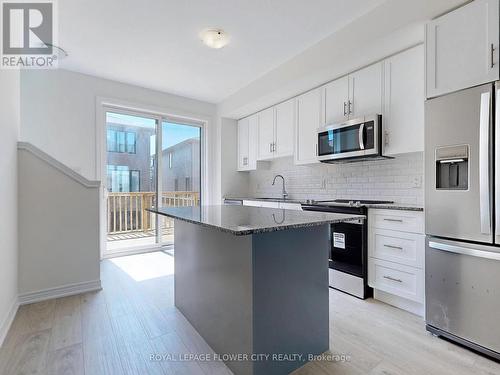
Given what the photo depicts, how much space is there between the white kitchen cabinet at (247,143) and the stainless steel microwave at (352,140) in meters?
1.54

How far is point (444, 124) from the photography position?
72.7 inches

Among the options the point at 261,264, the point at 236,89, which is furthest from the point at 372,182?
the point at 236,89

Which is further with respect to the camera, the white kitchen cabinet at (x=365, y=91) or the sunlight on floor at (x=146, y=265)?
the sunlight on floor at (x=146, y=265)

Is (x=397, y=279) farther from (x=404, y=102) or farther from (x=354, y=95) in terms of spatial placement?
(x=354, y=95)

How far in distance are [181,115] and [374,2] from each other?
3.21 meters

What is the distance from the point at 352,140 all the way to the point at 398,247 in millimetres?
1145

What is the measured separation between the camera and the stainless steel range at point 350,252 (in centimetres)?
254

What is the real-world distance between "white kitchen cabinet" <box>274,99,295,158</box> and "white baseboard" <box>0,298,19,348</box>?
3340 mm

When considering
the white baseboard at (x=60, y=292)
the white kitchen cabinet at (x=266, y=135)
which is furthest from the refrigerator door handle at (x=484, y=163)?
the white baseboard at (x=60, y=292)

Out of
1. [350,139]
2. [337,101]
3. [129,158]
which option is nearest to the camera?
[350,139]

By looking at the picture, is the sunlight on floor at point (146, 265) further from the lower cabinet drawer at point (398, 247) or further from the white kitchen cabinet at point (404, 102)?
the white kitchen cabinet at point (404, 102)

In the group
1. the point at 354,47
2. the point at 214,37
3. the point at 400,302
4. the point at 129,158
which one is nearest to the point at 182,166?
the point at 129,158

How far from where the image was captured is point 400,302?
7.73 feet

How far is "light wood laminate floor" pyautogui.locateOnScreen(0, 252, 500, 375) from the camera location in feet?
5.10
